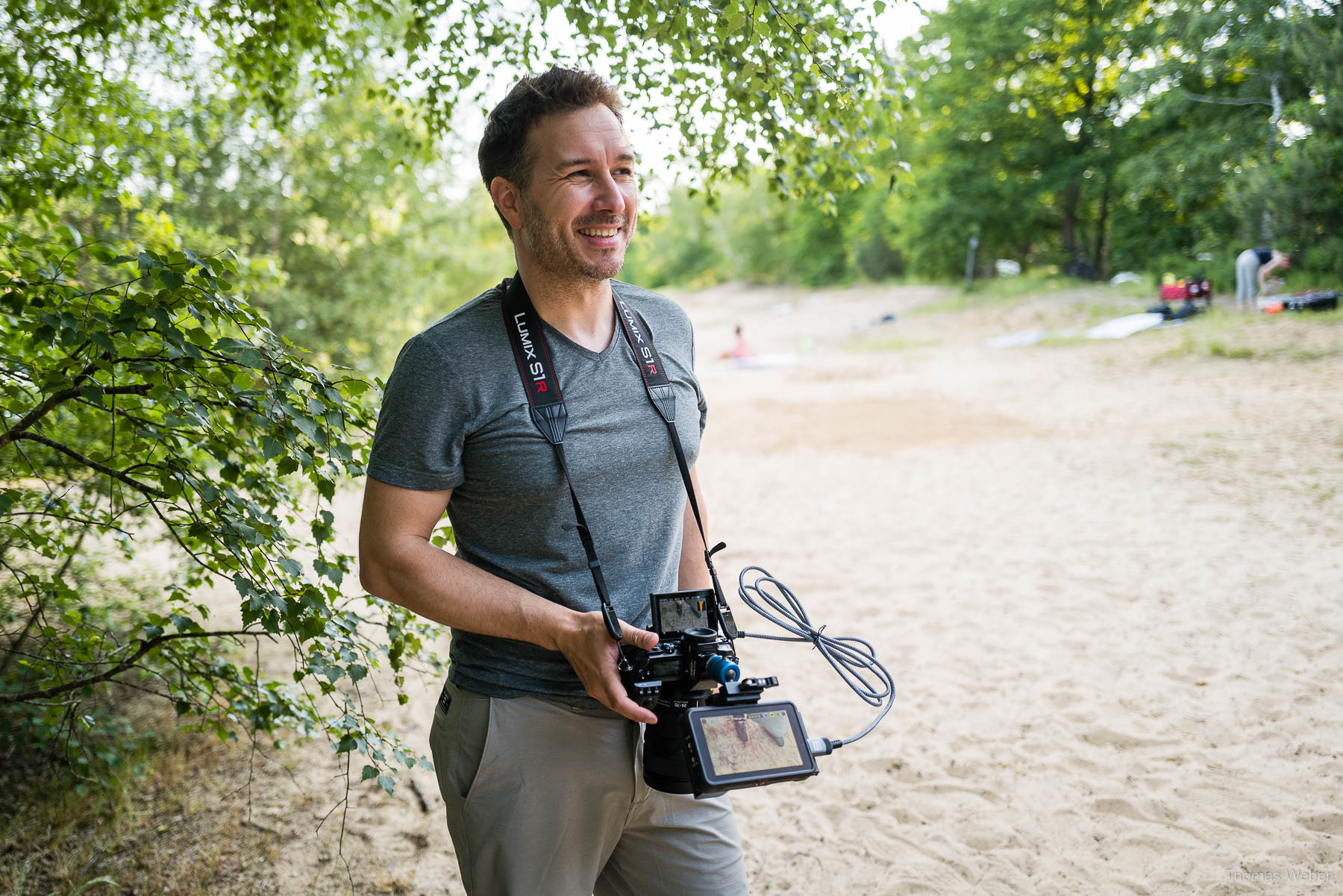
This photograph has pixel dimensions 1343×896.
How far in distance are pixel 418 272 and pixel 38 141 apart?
31.2ft

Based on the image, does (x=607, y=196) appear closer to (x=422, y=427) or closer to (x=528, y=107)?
(x=528, y=107)

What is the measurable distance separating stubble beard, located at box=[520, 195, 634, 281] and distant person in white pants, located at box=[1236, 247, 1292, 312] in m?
19.2

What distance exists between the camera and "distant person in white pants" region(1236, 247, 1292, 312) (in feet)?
57.0

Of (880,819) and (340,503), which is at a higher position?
(340,503)

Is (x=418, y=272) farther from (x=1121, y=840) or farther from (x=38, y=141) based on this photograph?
(x=1121, y=840)

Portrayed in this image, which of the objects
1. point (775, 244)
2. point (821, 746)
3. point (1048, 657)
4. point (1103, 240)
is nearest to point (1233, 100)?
point (1103, 240)

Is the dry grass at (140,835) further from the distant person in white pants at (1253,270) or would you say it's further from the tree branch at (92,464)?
the distant person in white pants at (1253,270)

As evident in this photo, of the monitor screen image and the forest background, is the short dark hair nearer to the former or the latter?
the forest background

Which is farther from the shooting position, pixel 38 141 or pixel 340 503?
pixel 340 503

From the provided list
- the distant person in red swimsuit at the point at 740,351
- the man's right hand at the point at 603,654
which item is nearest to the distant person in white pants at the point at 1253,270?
the distant person in red swimsuit at the point at 740,351

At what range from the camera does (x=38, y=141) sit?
3.50m

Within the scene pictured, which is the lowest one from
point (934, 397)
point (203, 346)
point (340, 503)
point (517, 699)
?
point (934, 397)

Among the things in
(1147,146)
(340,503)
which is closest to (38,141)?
(340,503)

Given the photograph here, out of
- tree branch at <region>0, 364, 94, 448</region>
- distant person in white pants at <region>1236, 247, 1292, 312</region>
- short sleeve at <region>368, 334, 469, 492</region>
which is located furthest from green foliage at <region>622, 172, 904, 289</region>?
short sleeve at <region>368, 334, 469, 492</region>
